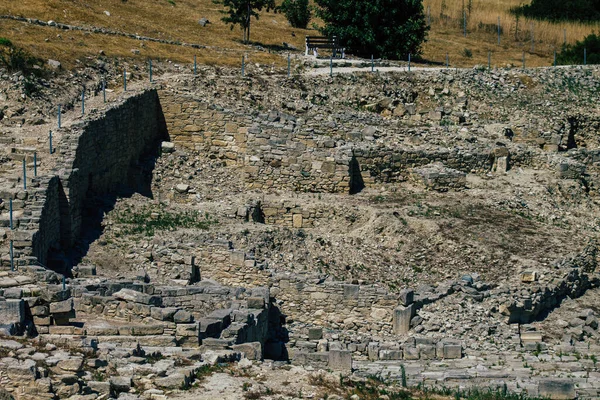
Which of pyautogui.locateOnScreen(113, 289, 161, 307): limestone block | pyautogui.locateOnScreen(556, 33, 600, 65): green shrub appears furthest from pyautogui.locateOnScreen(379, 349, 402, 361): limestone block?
pyautogui.locateOnScreen(556, 33, 600, 65): green shrub

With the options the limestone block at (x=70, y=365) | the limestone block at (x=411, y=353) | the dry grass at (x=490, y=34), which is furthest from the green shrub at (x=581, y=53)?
the limestone block at (x=70, y=365)

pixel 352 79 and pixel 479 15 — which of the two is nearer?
pixel 352 79

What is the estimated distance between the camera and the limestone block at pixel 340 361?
32312 mm

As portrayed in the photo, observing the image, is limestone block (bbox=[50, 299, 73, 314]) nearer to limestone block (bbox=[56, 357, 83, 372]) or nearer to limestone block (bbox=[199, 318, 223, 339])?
limestone block (bbox=[199, 318, 223, 339])

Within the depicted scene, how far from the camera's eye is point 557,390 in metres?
30.8

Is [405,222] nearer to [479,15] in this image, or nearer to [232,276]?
[232,276]

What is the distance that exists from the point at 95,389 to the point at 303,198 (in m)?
17.7

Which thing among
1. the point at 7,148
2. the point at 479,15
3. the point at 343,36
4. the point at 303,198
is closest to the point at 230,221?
the point at 303,198

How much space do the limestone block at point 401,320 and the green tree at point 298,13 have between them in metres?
33.2

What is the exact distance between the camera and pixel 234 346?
30.3 metres

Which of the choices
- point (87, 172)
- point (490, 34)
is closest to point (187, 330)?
point (87, 172)

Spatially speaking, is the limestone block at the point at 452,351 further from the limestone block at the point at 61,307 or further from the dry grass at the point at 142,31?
the dry grass at the point at 142,31

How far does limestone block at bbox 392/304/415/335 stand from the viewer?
116 ft

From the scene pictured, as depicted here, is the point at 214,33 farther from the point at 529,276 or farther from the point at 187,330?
the point at 187,330
